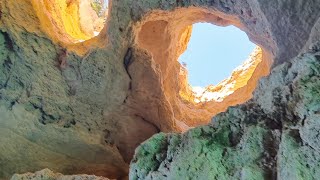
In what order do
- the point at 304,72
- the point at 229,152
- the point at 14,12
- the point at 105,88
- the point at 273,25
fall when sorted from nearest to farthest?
the point at 304,72 → the point at 229,152 → the point at 273,25 → the point at 14,12 → the point at 105,88

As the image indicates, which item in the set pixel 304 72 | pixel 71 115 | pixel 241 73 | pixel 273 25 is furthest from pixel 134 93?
pixel 241 73

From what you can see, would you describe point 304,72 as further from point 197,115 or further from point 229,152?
point 197,115

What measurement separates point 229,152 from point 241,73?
17.9ft

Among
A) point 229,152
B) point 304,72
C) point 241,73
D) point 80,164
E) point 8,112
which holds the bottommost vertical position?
point 229,152

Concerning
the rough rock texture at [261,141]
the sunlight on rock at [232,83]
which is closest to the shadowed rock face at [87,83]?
the rough rock texture at [261,141]

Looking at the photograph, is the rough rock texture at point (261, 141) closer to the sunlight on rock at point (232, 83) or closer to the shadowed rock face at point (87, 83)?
the shadowed rock face at point (87, 83)

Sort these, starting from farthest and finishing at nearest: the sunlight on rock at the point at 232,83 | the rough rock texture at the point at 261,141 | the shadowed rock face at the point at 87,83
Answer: the sunlight on rock at the point at 232,83
the shadowed rock face at the point at 87,83
the rough rock texture at the point at 261,141

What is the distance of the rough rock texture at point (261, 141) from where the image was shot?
157 cm

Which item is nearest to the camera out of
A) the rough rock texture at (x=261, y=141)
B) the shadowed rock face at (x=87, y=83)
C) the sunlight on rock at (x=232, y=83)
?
the rough rock texture at (x=261, y=141)

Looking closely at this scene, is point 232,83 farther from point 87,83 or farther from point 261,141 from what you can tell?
point 261,141

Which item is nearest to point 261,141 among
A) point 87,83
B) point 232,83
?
point 87,83

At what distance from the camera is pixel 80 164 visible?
412 cm

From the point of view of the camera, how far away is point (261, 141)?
6.00ft

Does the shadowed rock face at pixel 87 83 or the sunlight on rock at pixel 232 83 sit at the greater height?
the sunlight on rock at pixel 232 83
